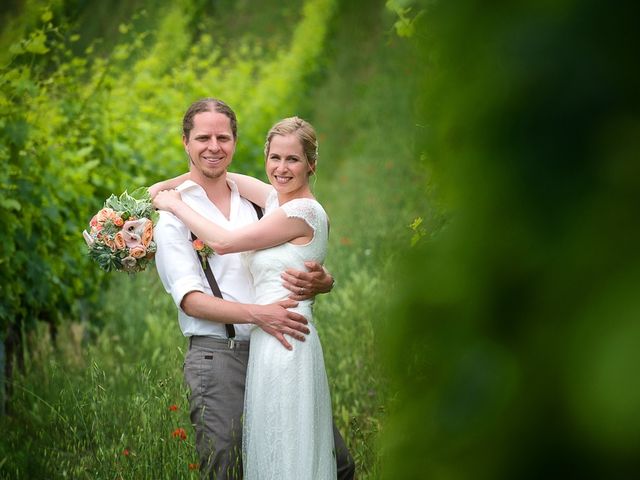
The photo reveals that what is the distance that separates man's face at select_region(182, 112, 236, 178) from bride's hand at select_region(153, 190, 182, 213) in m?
0.17

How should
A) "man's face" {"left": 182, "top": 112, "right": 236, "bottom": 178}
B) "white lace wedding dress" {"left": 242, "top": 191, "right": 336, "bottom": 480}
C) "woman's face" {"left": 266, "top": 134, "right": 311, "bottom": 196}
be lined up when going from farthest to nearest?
"man's face" {"left": 182, "top": 112, "right": 236, "bottom": 178}
"woman's face" {"left": 266, "top": 134, "right": 311, "bottom": 196}
"white lace wedding dress" {"left": 242, "top": 191, "right": 336, "bottom": 480}

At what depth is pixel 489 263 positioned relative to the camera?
881mm

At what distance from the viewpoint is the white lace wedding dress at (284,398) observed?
369 centimetres

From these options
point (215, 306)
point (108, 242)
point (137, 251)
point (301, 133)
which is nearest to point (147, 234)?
point (137, 251)

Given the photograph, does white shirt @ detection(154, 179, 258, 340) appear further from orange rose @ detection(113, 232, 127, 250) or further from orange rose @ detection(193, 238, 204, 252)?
orange rose @ detection(113, 232, 127, 250)

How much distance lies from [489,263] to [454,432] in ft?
0.56

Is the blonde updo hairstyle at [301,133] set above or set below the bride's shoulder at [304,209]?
above

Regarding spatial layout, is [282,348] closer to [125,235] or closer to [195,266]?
[195,266]

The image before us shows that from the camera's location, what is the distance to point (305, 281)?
378 cm

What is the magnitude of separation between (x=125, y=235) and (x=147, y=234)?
0.09 meters

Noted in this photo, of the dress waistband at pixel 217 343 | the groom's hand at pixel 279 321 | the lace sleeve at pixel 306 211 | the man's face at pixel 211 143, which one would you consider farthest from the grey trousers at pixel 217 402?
the man's face at pixel 211 143

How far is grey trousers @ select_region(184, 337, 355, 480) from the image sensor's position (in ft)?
12.4

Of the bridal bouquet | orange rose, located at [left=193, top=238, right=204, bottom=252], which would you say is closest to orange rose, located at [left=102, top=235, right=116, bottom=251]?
the bridal bouquet

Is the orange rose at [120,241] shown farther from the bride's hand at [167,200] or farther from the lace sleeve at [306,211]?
the lace sleeve at [306,211]
